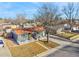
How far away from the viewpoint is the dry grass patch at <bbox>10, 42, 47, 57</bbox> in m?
3.19

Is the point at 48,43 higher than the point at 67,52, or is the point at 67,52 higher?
the point at 48,43

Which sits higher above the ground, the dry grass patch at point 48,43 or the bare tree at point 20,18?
the bare tree at point 20,18

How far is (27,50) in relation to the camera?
3.21 metres

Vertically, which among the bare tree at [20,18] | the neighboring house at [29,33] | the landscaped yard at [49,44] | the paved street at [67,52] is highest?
the bare tree at [20,18]

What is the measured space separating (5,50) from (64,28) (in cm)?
94

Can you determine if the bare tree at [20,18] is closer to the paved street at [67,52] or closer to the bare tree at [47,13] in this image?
the bare tree at [47,13]

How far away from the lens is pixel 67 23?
10.6 feet

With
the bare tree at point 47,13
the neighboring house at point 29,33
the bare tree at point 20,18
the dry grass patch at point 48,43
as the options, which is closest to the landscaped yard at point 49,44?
the dry grass patch at point 48,43

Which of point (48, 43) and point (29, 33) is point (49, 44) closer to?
point (48, 43)

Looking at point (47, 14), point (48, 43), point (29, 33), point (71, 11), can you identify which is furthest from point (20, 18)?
point (71, 11)

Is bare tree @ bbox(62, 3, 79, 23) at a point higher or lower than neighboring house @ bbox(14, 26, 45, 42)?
higher

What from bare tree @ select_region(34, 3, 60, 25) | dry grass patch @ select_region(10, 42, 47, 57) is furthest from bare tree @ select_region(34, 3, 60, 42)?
dry grass patch @ select_region(10, 42, 47, 57)

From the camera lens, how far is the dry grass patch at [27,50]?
3191mm

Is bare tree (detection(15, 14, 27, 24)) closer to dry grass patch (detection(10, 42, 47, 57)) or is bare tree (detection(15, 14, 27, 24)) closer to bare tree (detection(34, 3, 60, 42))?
bare tree (detection(34, 3, 60, 42))
